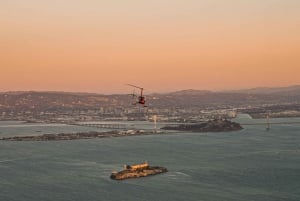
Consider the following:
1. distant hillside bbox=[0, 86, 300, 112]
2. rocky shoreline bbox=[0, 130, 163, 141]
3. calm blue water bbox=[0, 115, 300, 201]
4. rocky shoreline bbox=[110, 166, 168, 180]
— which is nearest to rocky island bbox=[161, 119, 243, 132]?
rocky shoreline bbox=[0, 130, 163, 141]

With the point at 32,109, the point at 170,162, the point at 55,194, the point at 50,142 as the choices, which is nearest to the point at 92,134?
the point at 50,142

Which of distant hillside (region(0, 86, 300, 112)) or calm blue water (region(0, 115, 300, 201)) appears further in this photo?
distant hillside (region(0, 86, 300, 112))

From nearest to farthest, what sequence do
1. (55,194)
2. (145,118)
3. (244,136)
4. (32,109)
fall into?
(55,194)
(244,136)
(145,118)
(32,109)

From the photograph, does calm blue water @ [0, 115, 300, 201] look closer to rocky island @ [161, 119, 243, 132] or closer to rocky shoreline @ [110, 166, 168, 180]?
rocky shoreline @ [110, 166, 168, 180]

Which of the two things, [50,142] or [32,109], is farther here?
[32,109]

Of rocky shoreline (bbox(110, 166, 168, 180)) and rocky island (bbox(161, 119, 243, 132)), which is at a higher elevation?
rocky island (bbox(161, 119, 243, 132))

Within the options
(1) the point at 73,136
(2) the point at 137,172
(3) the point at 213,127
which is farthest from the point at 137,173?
(3) the point at 213,127

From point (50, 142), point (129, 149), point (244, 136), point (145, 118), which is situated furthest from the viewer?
point (145, 118)

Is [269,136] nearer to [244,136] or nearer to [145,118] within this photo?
[244,136]

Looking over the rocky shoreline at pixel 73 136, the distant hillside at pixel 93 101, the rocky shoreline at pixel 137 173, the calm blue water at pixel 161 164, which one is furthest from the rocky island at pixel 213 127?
the distant hillside at pixel 93 101
